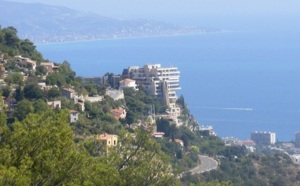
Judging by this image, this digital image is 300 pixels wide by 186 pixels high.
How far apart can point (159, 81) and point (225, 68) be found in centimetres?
5427

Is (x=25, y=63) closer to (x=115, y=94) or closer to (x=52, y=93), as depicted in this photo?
(x=52, y=93)

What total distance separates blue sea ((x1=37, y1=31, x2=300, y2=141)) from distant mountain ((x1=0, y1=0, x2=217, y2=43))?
1.11 meters

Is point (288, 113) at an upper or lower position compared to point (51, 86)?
lower

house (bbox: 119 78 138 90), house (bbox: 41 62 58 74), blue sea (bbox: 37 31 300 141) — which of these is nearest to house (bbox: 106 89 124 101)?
house (bbox: 41 62 58 74)

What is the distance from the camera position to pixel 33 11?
115500 millimetres

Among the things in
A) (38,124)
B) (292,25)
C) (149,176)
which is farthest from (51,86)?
(292,25)

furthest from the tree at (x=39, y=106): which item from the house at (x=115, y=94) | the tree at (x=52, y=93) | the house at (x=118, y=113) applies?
the house at (x=115, y=94)

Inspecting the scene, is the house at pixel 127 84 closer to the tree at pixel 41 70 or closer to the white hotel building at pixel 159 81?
the white hotel building at pixel 159 81

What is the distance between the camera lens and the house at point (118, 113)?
2431 cm

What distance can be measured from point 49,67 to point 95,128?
15.4 ft

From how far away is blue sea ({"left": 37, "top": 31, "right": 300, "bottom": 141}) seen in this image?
54.0 m

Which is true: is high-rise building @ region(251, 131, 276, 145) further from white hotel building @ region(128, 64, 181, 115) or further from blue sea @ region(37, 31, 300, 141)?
white hotel building @ region(128, 64, 181, 115)

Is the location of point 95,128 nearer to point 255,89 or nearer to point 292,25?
point 255,89

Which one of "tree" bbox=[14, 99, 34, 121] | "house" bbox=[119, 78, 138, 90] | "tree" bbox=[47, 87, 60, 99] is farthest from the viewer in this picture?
"house" bbox=[119, 78, 138, 90]
